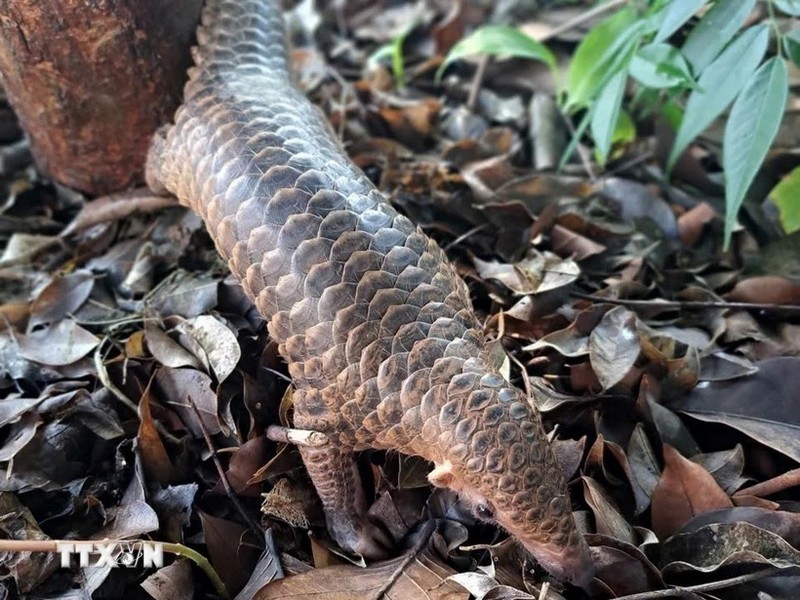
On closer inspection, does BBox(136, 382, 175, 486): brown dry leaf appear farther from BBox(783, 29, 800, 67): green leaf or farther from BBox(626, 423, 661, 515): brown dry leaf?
BBox(783, 29, 800, 67): green leaf

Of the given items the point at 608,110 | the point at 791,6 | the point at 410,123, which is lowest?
the point at 410,123

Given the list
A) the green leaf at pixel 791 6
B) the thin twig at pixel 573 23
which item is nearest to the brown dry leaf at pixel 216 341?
the green leaf at pixel 791 6

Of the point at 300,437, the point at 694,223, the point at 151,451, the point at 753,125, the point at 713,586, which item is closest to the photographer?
the point at 713,586

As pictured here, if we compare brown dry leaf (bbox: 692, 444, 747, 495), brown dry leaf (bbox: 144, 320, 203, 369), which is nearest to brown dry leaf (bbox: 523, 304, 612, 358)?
brown dry leaf (bbox: 692, 444, 747, 495)

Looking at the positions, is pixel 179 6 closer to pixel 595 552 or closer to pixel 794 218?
pixel 595 552

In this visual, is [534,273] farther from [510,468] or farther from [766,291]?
[510,468]

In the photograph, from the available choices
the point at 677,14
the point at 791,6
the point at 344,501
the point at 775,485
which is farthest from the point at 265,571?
the point at 791,6

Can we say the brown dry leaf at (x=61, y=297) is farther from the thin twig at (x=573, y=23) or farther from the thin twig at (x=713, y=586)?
the thin twig at (x=573, y=23)
